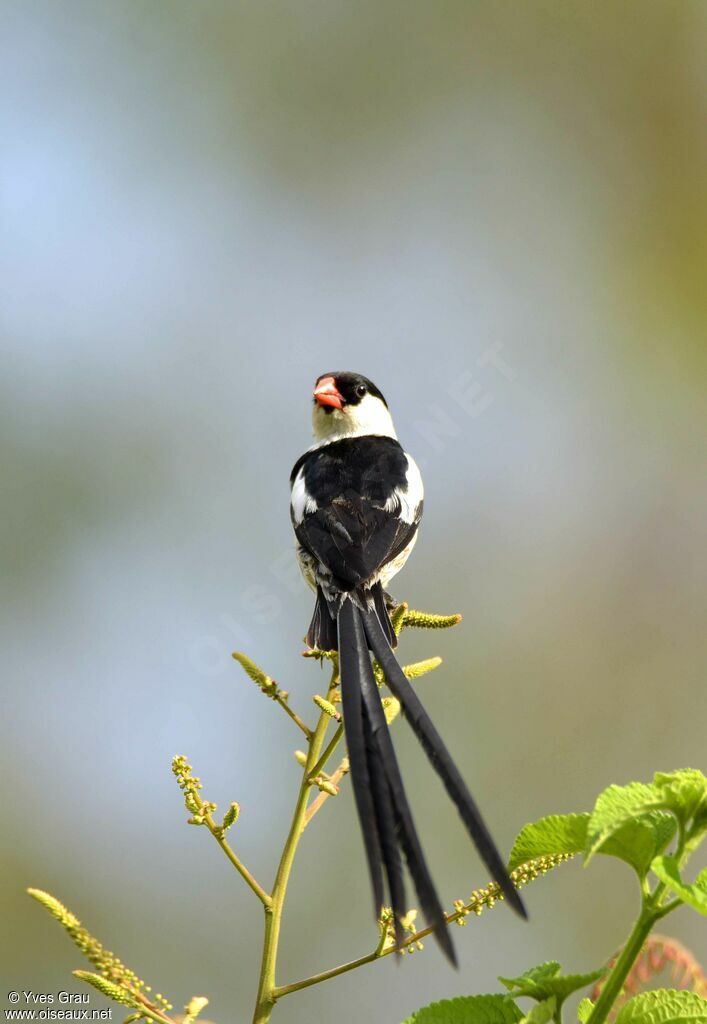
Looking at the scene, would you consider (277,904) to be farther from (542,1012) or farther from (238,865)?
(542,1012)

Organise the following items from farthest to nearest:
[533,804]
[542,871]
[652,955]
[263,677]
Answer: [533,804], [263,677], [652,955], [542,871]

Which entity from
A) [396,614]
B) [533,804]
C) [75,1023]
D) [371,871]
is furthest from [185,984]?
[371,871]

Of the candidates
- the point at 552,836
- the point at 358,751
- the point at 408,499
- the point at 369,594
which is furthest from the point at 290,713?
the point at 408,499

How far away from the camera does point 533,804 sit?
5816mm

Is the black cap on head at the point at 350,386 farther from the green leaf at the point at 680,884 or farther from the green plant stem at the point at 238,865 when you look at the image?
the green leaf at the point at 680,884

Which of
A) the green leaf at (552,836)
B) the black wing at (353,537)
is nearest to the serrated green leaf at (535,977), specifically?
the green leaf at (552,836)

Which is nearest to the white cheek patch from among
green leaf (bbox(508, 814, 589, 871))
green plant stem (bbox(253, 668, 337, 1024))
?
green plant stem (bbox(253, 668, 337, 1024))

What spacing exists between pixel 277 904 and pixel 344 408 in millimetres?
3113

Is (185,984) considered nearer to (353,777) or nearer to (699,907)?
(353,777)

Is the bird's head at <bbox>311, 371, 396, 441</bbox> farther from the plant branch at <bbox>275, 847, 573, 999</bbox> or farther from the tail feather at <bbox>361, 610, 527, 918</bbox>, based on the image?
the plant branch at <bbox>275, 847, 573, 999</bbox>

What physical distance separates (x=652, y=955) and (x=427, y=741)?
462 mm

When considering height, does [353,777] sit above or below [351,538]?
below

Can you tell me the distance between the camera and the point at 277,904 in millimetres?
→ 1238

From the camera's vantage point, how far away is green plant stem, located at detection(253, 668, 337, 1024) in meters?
1.10
